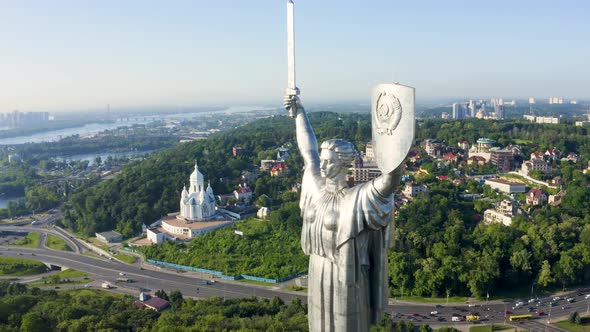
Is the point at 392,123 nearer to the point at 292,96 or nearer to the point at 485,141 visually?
the point at 292,96

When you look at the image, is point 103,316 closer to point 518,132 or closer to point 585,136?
point 585,136

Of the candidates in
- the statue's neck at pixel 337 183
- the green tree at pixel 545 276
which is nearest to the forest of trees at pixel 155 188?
the green tree at pixel 545 276

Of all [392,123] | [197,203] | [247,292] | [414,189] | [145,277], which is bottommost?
[145,277]

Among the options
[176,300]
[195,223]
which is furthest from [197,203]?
[176,300]

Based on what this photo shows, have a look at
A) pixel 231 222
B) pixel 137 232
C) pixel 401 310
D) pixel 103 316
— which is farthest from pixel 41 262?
pixel 401 310

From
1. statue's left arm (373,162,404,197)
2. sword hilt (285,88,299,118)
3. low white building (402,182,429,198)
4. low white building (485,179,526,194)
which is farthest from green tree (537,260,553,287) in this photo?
statue's left arm (373,162,404,197)

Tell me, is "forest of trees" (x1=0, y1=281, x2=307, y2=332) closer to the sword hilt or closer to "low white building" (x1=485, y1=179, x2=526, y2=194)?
the sword hilt
